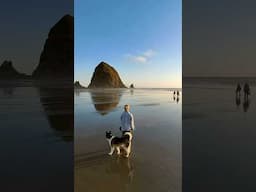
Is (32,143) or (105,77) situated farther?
(105,77)

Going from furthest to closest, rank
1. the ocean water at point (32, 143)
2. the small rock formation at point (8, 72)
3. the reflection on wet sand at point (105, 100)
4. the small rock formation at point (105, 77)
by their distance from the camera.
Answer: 1. the reflection on wet sand at point (105, 100)
2. the small rock formation at point (105, 77)
3. the small rock formation at point (8, 72)
4. the ocean water at point (32, 143)

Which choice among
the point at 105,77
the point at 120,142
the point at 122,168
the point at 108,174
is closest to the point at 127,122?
the point at 120,142

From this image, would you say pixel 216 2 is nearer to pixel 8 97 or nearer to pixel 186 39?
pixel 186 39

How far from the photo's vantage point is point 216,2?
3113 mm

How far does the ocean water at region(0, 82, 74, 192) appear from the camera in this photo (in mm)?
2557

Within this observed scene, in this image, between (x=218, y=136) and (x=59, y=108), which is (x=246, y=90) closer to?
(x=218, y=136)

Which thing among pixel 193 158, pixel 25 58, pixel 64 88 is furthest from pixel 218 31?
pixel 25 58

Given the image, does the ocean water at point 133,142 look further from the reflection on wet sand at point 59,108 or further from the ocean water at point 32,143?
the reflection on wet sand at point 59,108

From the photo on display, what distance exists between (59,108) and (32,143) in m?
0.53

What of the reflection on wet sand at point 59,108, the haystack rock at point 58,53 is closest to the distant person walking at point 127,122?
the reflection on wet sand at point 59,108

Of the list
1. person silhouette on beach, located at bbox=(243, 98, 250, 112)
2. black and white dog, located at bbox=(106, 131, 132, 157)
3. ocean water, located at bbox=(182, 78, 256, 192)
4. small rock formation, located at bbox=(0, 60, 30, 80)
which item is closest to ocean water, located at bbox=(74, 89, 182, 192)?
black and white dog, located at bbox=(106, 131, 132, 157)

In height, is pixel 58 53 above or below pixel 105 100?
above

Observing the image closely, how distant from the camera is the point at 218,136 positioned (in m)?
3.03

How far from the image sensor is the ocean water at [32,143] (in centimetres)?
256
